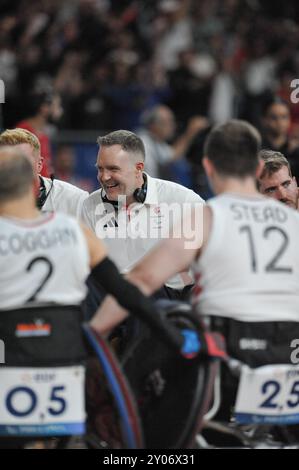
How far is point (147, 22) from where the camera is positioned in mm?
18750

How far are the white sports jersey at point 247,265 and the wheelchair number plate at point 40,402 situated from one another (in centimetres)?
94

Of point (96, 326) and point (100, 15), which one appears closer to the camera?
point (96, 326)

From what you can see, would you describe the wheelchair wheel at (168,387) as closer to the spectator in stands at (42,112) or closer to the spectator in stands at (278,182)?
the spectator in stands at (278,182)

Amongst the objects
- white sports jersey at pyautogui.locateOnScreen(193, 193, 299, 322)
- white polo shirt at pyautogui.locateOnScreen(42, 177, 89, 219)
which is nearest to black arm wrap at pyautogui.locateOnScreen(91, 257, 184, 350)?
white sports jersey at pyautogui.locateOnScreen(193, 193, 299, 322)

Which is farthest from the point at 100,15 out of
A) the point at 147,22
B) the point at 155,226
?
the point at 155,226

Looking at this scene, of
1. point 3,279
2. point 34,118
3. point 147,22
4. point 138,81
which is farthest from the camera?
point 147,22

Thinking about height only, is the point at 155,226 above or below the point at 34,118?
below

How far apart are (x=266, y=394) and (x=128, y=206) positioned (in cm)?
267

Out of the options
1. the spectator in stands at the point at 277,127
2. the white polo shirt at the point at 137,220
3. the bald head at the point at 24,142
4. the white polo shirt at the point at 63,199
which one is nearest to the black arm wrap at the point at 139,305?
the white polo shirt at the point at 137,220

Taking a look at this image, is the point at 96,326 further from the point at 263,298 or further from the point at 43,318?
the point at 263,298

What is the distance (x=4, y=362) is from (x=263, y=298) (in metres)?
1.50

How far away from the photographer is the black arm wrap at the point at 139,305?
607 centimetres

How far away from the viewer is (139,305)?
20.0 feet
